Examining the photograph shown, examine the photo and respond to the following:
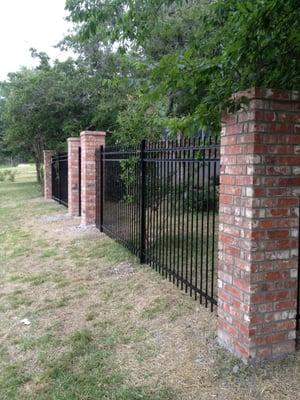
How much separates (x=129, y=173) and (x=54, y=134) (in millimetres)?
11742

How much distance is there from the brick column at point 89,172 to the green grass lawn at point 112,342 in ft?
8.42

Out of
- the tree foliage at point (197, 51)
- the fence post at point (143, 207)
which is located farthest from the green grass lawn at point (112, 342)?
the tree foliage at point (197, 51)

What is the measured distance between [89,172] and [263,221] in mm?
6119

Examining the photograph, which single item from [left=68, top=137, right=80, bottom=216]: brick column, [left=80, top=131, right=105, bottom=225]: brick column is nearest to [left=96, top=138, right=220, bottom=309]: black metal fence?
[left=80, top=131, right=105, bottom=225]: brick column

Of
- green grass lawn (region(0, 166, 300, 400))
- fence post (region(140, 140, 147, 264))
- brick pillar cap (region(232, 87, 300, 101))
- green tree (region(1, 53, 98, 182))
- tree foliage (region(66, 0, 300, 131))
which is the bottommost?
green grass lawn (region(0, 166, 300, 400))

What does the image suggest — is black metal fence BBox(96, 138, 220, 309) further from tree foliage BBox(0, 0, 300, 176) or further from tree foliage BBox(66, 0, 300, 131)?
tree foliage BBox(66, 0, 300, 131)

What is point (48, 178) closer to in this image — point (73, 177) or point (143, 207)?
point (73, 177)

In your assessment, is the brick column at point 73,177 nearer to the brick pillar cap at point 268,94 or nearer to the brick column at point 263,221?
the brick column at point 263,221

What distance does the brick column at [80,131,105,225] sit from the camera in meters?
8.52

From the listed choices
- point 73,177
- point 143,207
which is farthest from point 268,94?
point 73,177

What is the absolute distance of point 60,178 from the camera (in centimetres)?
1347

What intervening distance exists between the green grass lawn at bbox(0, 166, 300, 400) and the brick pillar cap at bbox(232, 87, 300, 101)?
1896 millimetres

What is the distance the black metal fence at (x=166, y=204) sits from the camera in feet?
14.1

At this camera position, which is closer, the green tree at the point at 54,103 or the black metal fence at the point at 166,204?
the black metal fence at the point at 166,204
